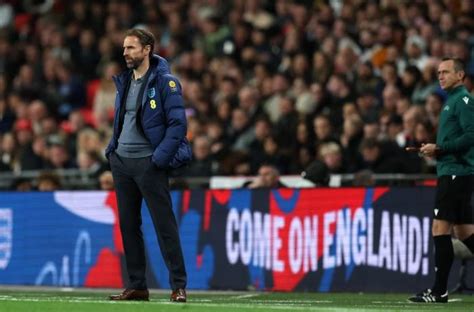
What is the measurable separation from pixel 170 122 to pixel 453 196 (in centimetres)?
→ 263

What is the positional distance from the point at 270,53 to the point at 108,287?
6.13 meters

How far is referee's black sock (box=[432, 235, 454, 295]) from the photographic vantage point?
12.2 metres

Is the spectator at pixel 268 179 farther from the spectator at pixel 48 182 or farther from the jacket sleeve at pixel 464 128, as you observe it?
the jacket sleeve at pixel 464 128

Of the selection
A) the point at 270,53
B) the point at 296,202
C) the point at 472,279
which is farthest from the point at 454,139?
the point at 270,53

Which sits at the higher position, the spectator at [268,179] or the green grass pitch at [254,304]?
the spectator at [268,179]

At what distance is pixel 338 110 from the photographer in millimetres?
18547

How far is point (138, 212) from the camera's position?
11625mm

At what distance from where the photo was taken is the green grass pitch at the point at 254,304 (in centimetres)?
998

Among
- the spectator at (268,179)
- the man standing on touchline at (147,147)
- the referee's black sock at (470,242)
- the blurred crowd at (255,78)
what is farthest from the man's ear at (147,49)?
the spectator at (268,179)

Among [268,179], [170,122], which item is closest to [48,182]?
[268,179]

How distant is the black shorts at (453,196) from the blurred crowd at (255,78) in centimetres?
348

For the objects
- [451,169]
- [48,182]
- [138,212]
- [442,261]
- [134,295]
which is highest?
[451,169]

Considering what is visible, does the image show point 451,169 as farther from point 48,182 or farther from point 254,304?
point 48,182

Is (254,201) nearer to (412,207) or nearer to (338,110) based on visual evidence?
(412,207)
